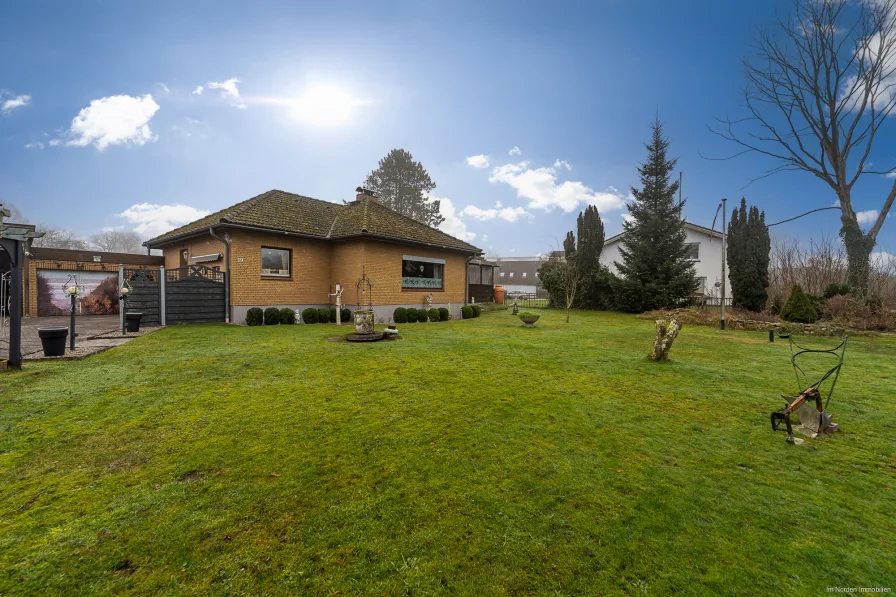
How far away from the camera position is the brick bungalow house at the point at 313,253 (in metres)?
14.0

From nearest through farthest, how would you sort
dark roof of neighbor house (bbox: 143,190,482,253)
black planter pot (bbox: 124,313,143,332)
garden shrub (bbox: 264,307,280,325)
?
black planter pot (bbox: 124,313,143,332)
garden shrub (bbox: 264,307,280,325)
dark roof of neighbor house (bbox: 143,190,482,253)

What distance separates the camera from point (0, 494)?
2807mm

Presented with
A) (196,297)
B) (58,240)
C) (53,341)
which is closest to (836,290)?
(196,297)

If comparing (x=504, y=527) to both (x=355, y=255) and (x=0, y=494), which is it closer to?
(x=0, y=494)

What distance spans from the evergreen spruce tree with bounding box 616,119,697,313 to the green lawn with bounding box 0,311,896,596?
16085 mm

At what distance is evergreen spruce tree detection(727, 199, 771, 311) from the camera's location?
20.5 metres

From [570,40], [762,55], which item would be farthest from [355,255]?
[762,55]

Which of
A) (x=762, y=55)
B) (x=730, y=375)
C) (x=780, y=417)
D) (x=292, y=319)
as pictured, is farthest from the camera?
(x=762, y=55)

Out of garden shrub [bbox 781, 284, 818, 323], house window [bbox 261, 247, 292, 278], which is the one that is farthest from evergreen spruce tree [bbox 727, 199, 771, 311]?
house window [bbox 261, 247, 292, 278]

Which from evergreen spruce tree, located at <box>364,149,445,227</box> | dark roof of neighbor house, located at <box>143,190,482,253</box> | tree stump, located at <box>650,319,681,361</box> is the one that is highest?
evergreen spruce tree, located at <box>364,149,445,227</box>

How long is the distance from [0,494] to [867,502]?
22.4 feet

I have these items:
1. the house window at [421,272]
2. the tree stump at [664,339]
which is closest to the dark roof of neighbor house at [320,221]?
the house window at [421,272]

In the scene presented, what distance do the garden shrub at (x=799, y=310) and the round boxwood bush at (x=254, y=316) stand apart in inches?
852

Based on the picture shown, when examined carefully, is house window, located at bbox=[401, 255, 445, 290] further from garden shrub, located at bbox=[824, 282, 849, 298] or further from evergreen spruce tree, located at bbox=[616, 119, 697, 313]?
garden shrub, located at bbox=[824, 282, 849, 298]
